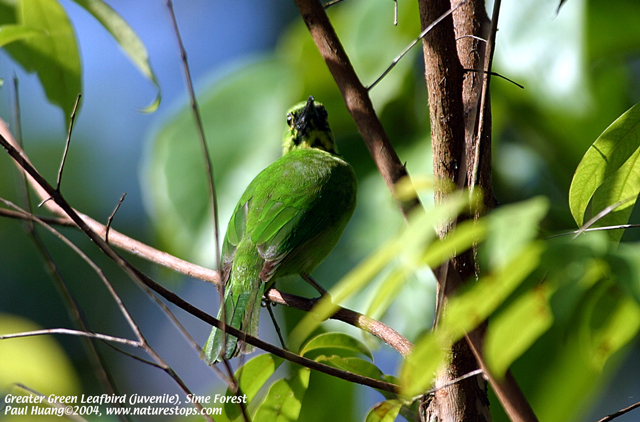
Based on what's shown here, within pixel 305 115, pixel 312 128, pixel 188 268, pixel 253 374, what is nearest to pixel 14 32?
pixel 188 268

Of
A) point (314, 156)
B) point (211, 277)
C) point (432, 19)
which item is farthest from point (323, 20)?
point (314, 156)

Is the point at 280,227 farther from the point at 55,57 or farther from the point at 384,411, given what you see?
the point at 384,411

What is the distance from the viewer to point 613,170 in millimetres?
1400

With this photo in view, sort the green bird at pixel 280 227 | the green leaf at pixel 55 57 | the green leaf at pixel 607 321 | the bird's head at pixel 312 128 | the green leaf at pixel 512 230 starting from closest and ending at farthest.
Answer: the green leaf at pixel 512 230, the green leaf at pixel 607 321, the green leaf at pixel 55 57, the green bird at pixel 280 227, the bird's head at pixel 312 128

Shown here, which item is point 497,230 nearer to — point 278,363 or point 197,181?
point 278,363

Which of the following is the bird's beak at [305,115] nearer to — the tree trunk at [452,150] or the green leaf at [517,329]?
the tree trunk at [452,150]

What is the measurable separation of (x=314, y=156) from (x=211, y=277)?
149 centimetres

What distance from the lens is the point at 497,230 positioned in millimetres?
992

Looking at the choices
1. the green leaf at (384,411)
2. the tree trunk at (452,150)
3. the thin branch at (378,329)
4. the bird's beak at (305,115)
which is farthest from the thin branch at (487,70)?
the bird's beak at (305,115)

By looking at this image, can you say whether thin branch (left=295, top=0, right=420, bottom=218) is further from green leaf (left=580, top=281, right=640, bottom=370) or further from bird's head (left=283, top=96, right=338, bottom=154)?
bird's head (left=283, top=96, right=338, bottom=154)

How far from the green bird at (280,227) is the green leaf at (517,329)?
1.89 meters

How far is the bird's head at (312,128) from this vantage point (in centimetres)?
398

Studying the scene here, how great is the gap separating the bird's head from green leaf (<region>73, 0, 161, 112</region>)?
1880 millimetres

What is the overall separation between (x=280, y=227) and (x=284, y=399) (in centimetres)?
118
